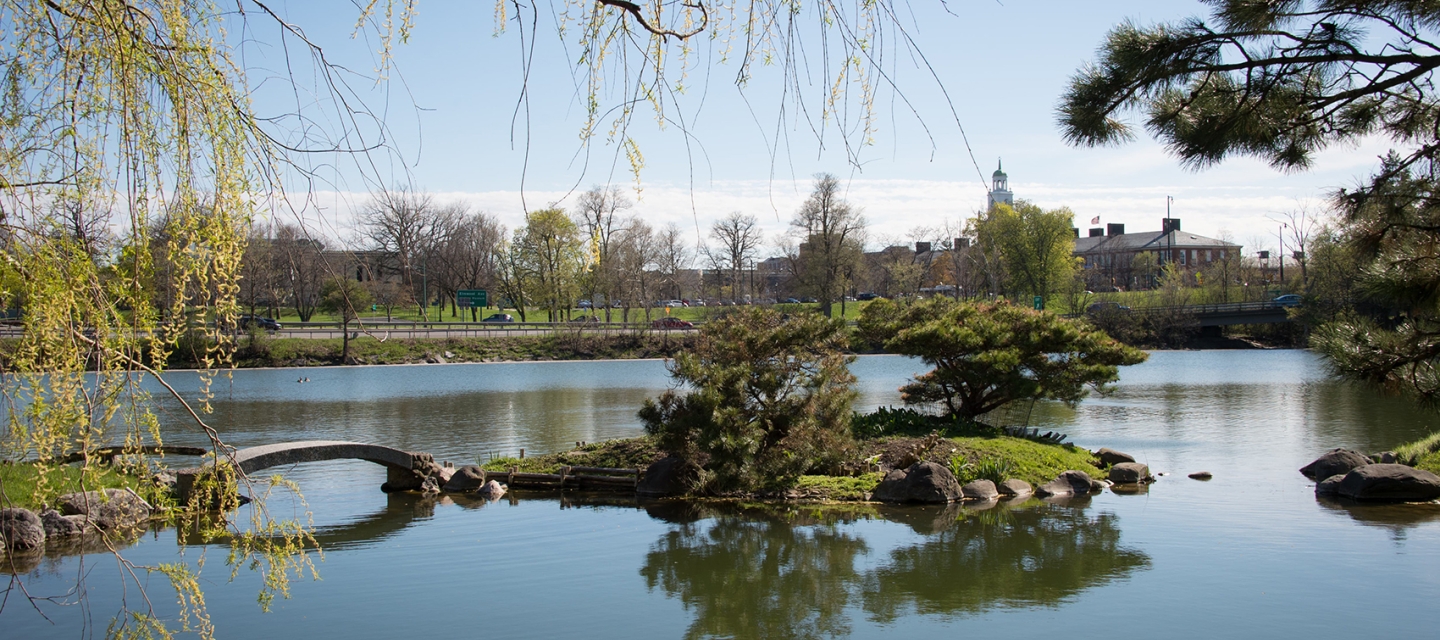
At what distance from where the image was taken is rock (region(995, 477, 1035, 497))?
15.2 meters

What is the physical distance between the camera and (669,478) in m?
15.1

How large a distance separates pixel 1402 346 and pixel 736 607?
6035 millimetres

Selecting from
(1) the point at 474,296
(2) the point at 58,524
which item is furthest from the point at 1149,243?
(2) the point at 58,524

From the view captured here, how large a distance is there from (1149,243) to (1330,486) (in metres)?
93.5

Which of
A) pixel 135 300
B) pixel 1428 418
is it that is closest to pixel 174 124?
pixel 135 300

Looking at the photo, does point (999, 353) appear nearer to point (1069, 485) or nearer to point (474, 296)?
point (1069, 485)

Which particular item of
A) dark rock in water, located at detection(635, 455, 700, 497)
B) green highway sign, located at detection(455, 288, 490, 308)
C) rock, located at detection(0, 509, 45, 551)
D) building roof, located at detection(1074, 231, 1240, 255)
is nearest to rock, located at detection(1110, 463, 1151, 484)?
dark rock in water, located at detection(635, 455, 700, 497)

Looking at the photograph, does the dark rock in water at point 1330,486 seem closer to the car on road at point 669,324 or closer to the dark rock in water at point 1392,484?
the dark rock in water at point 1392,484

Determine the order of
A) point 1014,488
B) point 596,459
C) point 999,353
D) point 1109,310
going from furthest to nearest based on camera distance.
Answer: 1. point 1109,310
2. point 999,353
3. point 596,459
4. point 1014,488

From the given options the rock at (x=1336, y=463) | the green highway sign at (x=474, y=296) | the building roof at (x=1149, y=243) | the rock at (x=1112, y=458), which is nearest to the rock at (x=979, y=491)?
the rock at (x=1112, y=458)

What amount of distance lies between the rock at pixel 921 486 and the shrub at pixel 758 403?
3.15 ft

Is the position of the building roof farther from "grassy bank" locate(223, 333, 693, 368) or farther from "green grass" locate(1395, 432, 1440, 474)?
"green grass" locate(1395, 432, 1440, 474)

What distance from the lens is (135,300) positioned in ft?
10.6

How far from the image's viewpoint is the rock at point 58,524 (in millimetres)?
12164
